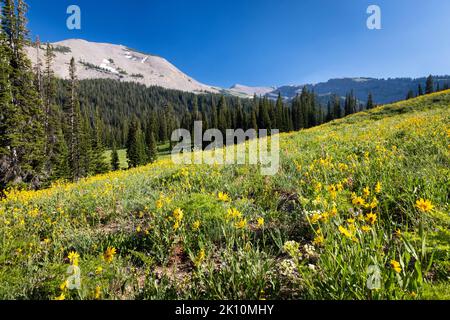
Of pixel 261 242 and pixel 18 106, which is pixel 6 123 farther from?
pixel 261 242

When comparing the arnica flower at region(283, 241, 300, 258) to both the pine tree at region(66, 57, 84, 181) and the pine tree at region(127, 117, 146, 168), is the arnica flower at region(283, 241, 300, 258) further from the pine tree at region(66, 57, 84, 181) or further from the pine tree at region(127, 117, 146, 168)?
the pine tree at region(127, 117, 146, 168)

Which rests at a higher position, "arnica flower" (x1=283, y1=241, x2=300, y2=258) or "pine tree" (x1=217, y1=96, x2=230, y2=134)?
"pine tree" (x1=217, y1=96, x2=230, y2=134)

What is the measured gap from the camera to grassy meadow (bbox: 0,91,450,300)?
2.08 meters

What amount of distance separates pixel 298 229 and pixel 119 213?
3793 mm

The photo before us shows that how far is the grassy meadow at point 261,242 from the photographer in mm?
2084

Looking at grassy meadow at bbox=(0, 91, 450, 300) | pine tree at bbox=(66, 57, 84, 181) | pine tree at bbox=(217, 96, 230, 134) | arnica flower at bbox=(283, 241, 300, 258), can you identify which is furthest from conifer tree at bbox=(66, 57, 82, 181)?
pine tree at bbox=(217, 96, 230, 134)

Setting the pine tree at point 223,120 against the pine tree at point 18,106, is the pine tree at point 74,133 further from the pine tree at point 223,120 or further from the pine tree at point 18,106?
the pine tree at point 223,120

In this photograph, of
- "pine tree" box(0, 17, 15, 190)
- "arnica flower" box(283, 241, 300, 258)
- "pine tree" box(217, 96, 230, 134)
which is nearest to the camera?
"arnica flower" box(283, 241, 300, 258)

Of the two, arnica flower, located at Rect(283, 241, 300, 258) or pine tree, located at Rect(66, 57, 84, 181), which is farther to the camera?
pine tree, located at Rect(66, 57, 84, 181)

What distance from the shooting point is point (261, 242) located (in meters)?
3.36

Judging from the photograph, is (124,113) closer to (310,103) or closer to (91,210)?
(310,103)

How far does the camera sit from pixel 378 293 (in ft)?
5.92

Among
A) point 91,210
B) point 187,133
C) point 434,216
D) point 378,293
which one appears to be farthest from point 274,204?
point 187,133

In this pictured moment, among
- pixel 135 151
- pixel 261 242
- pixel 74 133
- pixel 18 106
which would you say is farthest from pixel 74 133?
pixel 261 242
